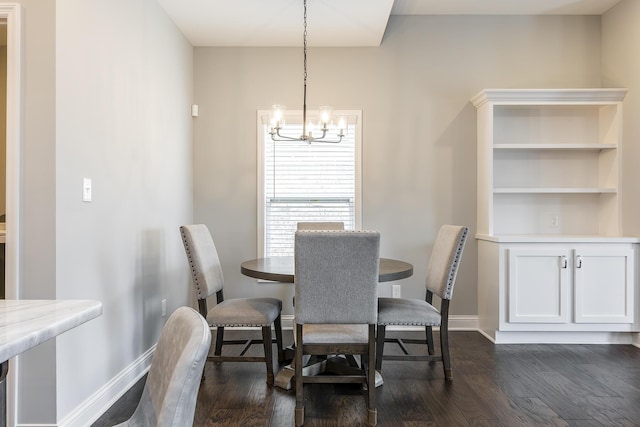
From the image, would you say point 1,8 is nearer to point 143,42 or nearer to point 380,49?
point 143,42

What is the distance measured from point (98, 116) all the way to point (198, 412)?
175 centimetres

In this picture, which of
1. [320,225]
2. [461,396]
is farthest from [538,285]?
[320,225]

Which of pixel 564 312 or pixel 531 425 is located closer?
pixel 531 425

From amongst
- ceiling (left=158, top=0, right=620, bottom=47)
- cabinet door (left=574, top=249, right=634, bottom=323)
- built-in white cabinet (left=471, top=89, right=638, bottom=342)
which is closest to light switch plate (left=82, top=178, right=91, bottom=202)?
ceiling (left=158, top=0, right=620, bottom=47)

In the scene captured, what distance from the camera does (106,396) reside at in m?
2.34

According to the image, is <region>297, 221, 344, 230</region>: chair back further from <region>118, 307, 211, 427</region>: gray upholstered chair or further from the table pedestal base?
<region>118, 307, 211, 427</region>: gray upholstered chair

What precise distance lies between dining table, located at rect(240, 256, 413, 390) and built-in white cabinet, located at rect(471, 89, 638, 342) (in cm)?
128

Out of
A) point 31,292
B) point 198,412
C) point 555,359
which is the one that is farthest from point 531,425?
point 31,292

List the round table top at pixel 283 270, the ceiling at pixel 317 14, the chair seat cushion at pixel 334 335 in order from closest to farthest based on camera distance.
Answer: the chair seat cushion at pixel 334 335 < the round table top at pixel 283 270 < the ceiling at pixel 317 14

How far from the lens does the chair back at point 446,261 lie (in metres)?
2.75

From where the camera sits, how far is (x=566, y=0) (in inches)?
144

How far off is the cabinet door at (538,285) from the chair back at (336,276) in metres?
1.85

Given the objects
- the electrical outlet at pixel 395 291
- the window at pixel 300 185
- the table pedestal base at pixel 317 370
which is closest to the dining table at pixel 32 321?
the table pedestal base at pixel 317 370

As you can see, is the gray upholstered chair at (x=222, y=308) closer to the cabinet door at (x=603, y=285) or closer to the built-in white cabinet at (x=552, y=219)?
the built-in white cabinet at (x=552, y=219)
